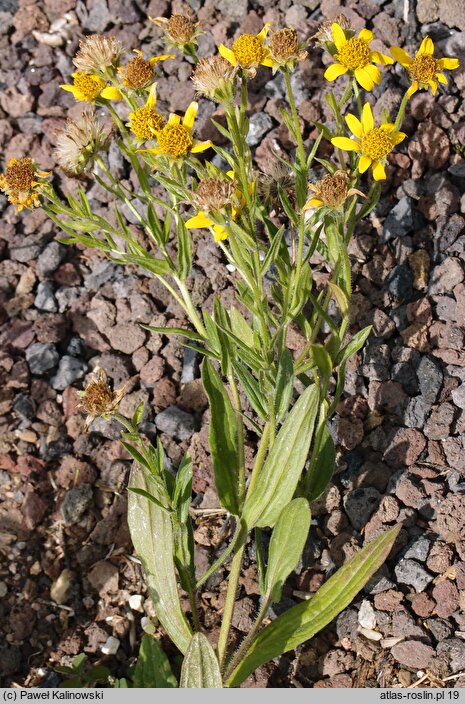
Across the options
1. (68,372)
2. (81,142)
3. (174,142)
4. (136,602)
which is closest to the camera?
(174,142)

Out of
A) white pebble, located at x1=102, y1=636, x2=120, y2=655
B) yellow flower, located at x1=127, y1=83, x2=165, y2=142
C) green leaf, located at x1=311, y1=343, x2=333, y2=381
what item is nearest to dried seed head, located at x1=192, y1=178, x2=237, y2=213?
yellow flower, located at x1=127, y1=83, x2=165, y2=142

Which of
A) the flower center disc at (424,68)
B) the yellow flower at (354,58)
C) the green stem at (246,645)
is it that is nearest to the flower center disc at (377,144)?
the yellow flower at (354,58)

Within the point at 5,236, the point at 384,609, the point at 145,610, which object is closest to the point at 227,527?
the point at 145,610

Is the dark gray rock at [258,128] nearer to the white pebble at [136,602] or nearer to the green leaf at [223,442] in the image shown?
the green leaf at [223,442]

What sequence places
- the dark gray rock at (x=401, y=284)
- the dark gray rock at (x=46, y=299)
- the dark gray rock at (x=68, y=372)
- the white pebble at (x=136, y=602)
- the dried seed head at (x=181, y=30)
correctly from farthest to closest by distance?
the dark gray rock at (x=46, y=299) → the dark gray rock at (x=68, y=372) → the dark gray rock at (x=401, y=284) → the white pebble at (x=136, y=602) → the dried seed head at (x=181, y=30)

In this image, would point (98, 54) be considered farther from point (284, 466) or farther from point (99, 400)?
point (284, 466)

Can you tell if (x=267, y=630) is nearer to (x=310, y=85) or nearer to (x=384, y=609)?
(x=384, y=609)

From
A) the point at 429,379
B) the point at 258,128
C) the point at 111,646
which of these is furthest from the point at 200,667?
the point at 258,128
